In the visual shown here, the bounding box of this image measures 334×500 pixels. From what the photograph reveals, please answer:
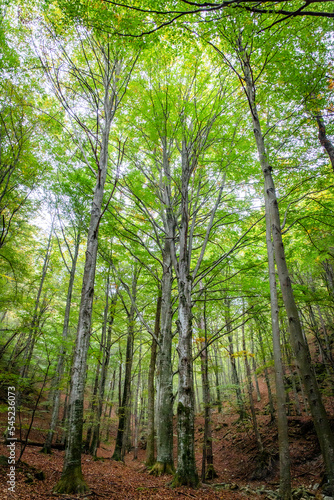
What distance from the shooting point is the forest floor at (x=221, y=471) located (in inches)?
162

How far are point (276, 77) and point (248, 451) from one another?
13.7 m

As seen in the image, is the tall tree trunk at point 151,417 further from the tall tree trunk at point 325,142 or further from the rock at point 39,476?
the tall tree trunk at point 325,142

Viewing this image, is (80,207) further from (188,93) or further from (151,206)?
(188,93)

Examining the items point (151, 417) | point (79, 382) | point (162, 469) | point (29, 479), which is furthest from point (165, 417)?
point (151, 417)

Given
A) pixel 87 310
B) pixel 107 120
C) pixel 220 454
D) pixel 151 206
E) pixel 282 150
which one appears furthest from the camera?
pixel 220 454

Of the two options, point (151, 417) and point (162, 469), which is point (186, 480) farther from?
point (151, 417)

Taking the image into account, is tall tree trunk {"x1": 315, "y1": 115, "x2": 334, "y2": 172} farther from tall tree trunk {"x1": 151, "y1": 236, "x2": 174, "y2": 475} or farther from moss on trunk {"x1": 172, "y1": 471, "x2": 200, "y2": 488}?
moss on trunk {"x1": 172, "y1": 471, "x2": 200, "y2": 488}

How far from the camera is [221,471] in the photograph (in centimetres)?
959

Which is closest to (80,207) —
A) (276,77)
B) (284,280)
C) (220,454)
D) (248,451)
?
(284,280)

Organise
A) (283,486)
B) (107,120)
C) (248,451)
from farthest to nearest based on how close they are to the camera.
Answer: (248,451) < (107,120) < (283,486)

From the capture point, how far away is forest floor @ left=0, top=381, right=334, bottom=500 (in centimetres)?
411

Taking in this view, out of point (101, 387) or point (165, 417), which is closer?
point (165, 417)

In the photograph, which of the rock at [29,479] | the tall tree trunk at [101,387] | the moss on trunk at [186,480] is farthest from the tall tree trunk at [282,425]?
the tall tree trunk at [101,387]

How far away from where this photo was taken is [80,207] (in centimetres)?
691
